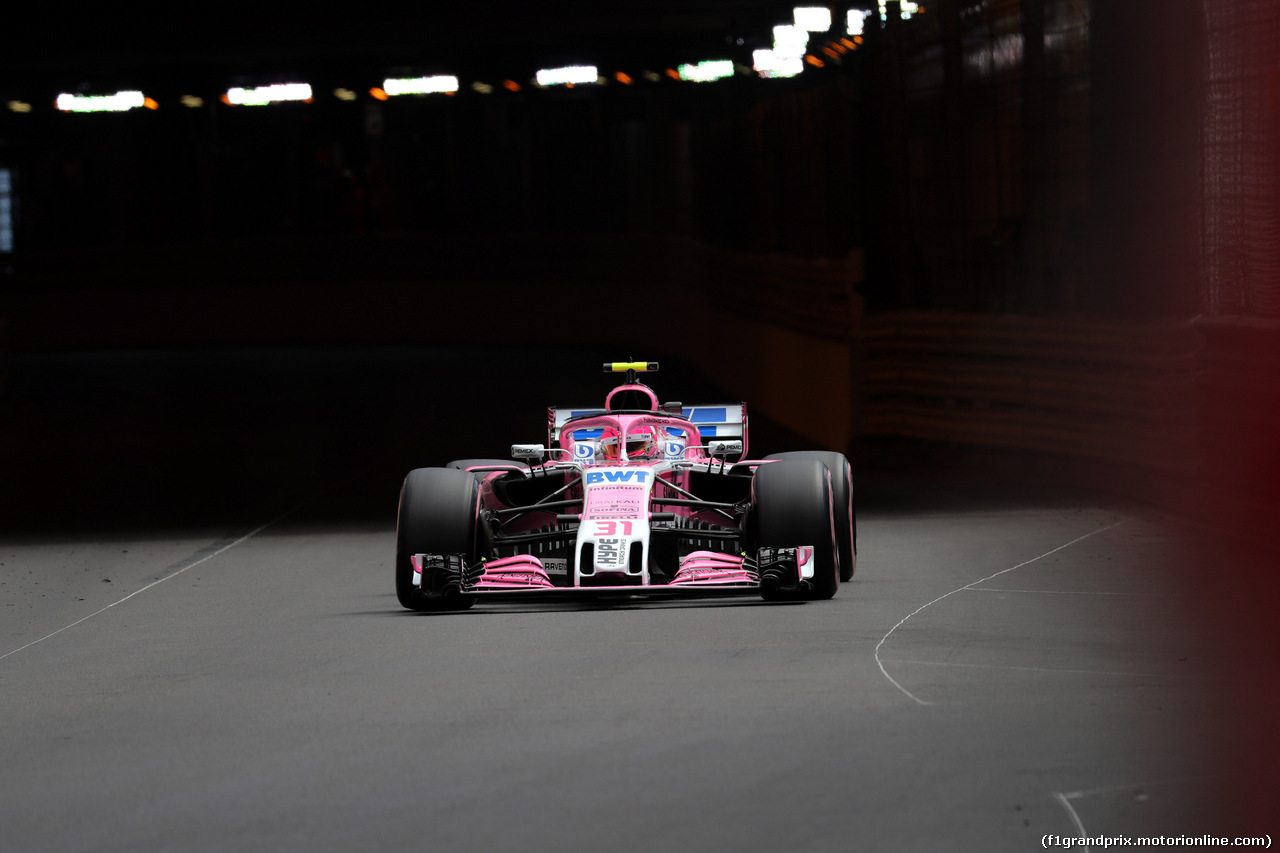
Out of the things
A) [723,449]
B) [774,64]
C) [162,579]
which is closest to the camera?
[723,449]

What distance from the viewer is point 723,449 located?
35.1 feet

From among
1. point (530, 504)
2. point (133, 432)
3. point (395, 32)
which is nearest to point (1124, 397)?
point (530, 504)

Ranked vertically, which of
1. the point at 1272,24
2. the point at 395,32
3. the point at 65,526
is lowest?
the point at 65,526

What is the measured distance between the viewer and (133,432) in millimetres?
22922

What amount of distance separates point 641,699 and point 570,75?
34455 millimetres

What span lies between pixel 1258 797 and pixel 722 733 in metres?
1.91

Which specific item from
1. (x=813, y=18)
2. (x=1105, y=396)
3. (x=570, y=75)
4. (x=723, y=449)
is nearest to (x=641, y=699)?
(x=723, y=449)

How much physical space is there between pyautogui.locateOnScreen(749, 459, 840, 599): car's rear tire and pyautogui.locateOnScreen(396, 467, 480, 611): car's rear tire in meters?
1.47

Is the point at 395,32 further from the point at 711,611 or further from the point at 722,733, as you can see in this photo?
the point at 722,733

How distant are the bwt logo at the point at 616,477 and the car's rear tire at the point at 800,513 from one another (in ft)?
2.10

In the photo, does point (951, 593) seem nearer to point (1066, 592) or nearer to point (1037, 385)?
point (1066, 592)

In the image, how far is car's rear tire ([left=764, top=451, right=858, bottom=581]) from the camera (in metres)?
10.4

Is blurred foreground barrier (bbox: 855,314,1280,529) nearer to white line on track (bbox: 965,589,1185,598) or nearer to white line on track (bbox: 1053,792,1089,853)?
white line on track (bbox: 965,589,1185,598)

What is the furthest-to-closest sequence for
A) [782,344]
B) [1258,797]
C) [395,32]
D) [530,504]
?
1. [395,32]
2. [782,344]
3. [530,504]
4. [1258,797]
